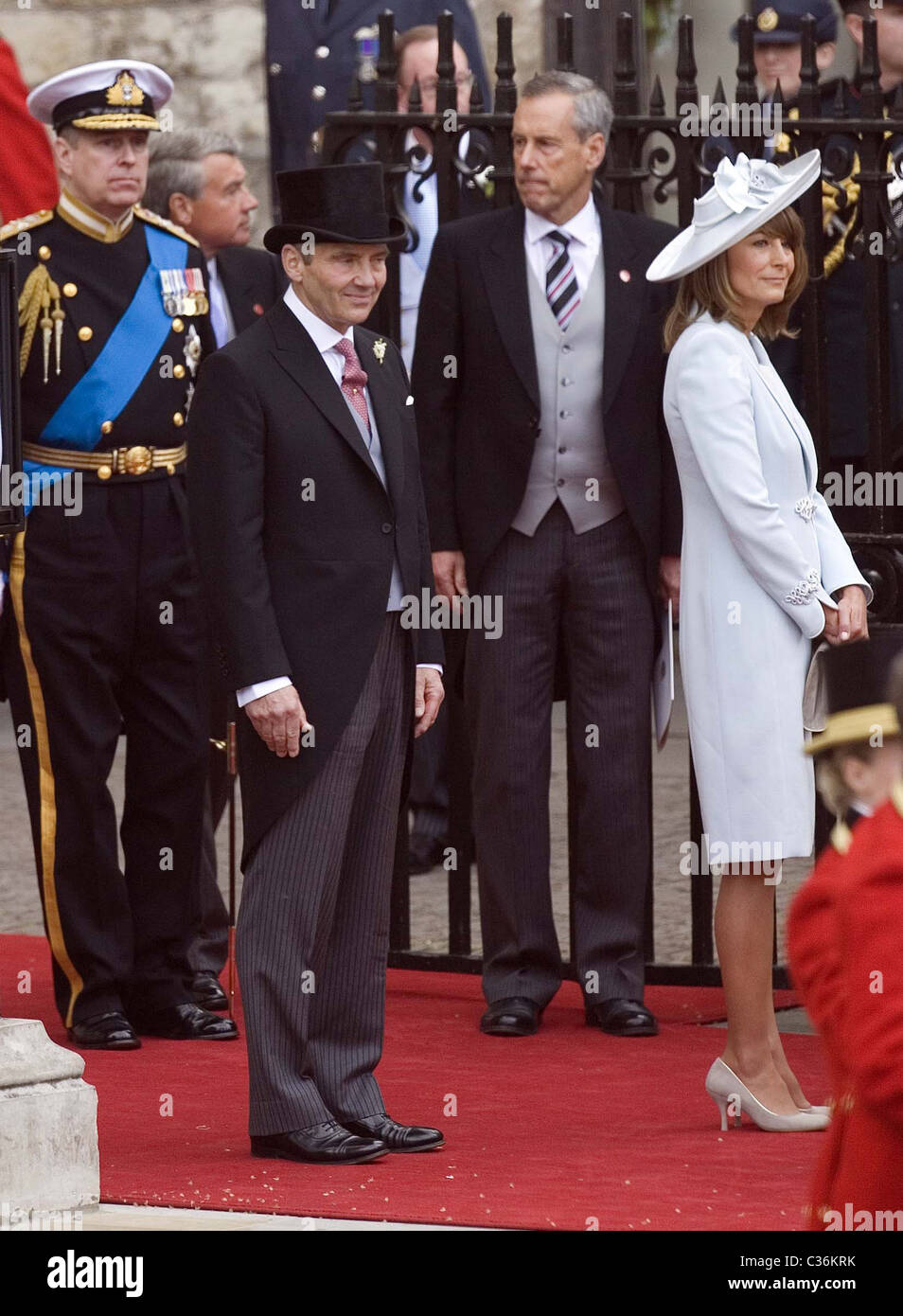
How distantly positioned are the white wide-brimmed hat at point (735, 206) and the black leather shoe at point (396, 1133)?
1.79 m

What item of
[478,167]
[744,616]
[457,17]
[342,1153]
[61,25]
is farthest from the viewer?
[61,25]

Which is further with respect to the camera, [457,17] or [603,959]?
[457,17]

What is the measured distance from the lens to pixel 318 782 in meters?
5.29

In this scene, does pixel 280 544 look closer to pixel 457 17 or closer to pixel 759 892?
pixel 759 892

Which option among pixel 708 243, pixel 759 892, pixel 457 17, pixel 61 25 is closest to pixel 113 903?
pixel 759 892

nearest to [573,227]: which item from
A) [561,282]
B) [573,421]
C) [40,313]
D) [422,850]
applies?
[561,282]

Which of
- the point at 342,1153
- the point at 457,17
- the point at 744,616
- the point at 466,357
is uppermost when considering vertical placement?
the point at 457,17

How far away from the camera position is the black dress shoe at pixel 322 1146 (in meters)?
5.25

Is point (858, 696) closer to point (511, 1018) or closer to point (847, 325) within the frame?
point (511, 1018)

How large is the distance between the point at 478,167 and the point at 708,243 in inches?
57.6

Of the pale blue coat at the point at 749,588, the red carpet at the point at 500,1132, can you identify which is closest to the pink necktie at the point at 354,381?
the pale blue coat at the point at 749,588

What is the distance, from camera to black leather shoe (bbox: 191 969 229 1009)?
6891 mm

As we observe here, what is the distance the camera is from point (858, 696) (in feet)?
9.80

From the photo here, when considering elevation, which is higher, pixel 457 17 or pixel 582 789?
pixel 457 17
